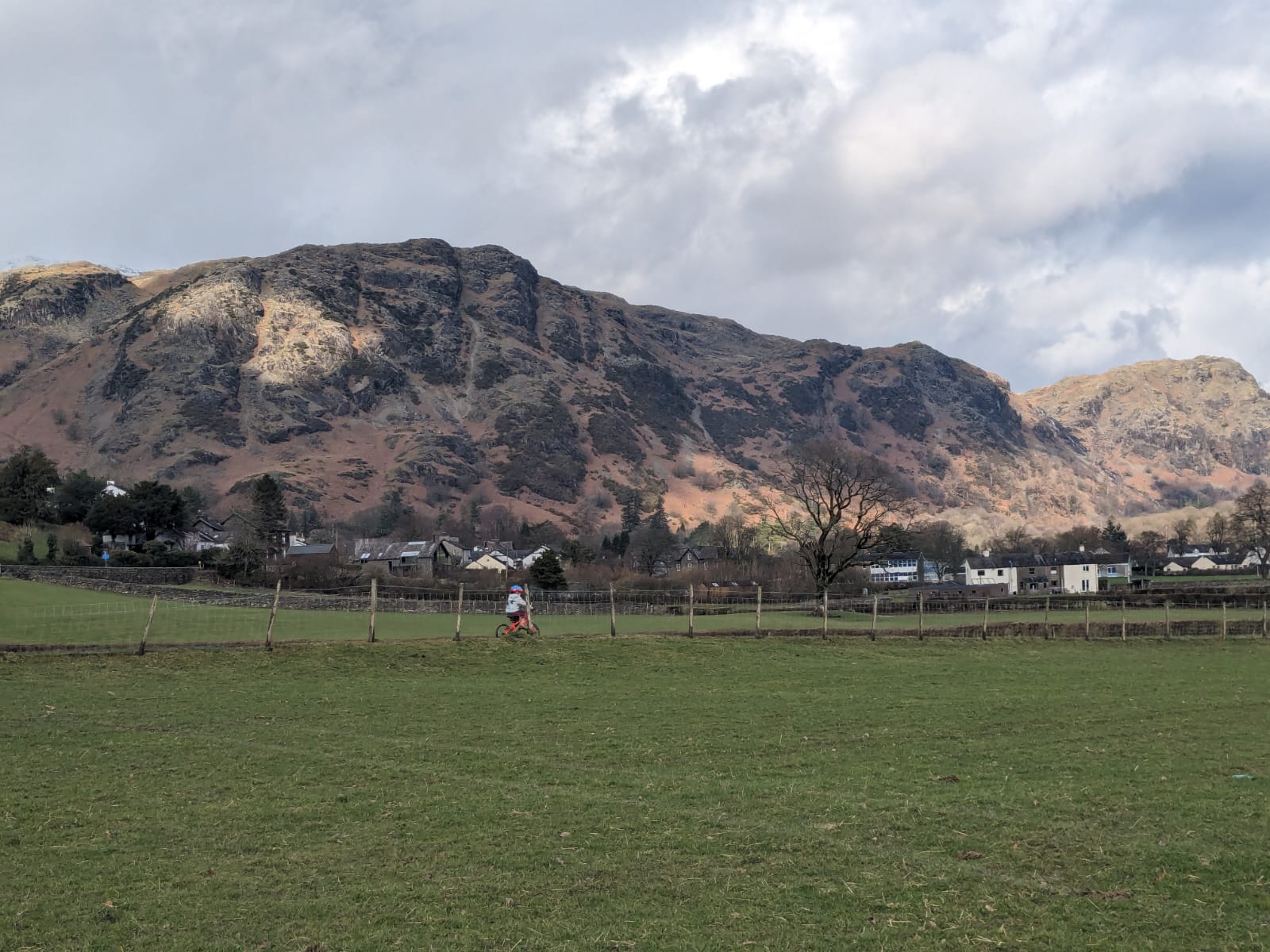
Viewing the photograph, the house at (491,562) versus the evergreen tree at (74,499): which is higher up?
the evergreen tree at (74,499)

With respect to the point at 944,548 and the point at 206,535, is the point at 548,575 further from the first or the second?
the point at 944,548

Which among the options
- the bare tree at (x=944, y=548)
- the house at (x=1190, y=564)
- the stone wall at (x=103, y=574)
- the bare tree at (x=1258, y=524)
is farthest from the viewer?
the house at (x=1190, y=564)

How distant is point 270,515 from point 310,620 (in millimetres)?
81927

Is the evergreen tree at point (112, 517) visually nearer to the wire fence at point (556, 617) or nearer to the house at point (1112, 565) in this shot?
the wire fence at point (556, 617)

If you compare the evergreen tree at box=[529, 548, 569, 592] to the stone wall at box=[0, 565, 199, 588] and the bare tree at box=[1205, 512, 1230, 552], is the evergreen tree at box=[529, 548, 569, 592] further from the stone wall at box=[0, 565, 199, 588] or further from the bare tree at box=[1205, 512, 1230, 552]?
the bare tree at box=[1205, 512, 1230, 552]

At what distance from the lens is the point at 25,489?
98.1 metres

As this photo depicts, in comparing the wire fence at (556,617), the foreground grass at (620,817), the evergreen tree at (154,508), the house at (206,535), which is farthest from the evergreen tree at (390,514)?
the foreground grass at (620,817)

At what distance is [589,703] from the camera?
2136 centimetres

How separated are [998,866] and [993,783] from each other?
3.91 m

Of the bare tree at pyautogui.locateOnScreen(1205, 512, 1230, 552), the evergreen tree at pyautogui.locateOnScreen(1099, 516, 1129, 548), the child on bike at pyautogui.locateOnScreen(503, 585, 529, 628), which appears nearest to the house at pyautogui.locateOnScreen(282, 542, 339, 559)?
the child on bike at pyautogui.locateOnScreen(503, 585, 529, 628)

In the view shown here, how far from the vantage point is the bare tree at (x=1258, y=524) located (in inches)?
4906

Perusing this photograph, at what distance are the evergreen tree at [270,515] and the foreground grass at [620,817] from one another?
9595cm

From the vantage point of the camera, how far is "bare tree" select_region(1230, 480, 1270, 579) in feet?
409

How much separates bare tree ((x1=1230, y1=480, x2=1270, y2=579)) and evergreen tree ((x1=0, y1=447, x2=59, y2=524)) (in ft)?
459
